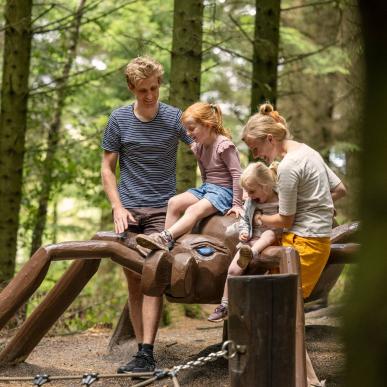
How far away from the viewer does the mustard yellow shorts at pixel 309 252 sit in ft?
19.4

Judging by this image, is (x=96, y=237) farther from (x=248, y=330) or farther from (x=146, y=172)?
(x=248, y=330)

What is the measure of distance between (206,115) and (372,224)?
449 cm

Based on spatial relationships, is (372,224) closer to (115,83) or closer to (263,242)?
(263,242)

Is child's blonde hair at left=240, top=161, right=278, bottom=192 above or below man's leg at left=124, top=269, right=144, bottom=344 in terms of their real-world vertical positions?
above

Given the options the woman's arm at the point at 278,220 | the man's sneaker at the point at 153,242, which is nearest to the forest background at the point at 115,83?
the woman's arm at the point at 278,220

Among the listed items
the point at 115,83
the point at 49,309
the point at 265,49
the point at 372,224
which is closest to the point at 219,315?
the point at 49,309

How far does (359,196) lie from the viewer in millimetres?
2070

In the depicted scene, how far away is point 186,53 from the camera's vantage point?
32.3ft

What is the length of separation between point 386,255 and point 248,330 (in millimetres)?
2697

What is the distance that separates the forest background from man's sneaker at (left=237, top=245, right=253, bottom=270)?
88 cm

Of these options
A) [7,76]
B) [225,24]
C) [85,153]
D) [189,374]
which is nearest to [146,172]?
[189,374]

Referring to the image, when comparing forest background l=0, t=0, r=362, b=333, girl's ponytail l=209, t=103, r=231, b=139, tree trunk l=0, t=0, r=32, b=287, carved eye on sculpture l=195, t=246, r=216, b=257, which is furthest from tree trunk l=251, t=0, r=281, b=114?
carved eye on sculpture l=195, t=246, r=216, b=257

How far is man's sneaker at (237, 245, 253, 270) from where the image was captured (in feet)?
18.5

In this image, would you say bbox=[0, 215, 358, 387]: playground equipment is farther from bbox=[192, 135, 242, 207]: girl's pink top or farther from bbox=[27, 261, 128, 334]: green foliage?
bbox=[27, 261, 128, 334]: green foliage
